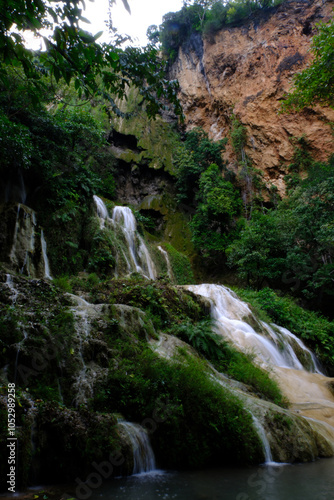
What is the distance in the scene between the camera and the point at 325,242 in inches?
589

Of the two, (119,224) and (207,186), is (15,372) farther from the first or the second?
(207,186)

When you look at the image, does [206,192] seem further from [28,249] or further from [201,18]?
[201,18]

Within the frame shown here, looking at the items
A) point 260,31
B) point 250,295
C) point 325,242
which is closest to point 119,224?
point 250,295

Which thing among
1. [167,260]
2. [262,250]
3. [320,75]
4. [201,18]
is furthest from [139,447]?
[201,18]

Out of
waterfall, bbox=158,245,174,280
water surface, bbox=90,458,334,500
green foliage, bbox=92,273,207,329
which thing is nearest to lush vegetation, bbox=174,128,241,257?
waterfall, bbox=158,245,174,280

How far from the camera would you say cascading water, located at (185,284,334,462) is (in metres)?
5.88

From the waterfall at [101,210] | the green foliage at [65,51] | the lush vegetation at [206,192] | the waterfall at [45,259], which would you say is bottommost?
the green foliage at [65,51]

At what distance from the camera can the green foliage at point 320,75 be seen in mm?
8664

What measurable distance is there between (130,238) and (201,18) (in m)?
24.7

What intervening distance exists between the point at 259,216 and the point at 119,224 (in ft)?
29.2

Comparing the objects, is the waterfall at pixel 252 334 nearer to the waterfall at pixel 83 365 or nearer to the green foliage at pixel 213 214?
the waterfall at pixel 83 365

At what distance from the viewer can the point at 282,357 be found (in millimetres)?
9219

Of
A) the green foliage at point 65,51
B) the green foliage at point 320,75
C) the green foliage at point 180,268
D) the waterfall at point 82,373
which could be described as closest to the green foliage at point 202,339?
the waterfall at point 82,373

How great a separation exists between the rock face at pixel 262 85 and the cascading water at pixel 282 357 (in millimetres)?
14278
